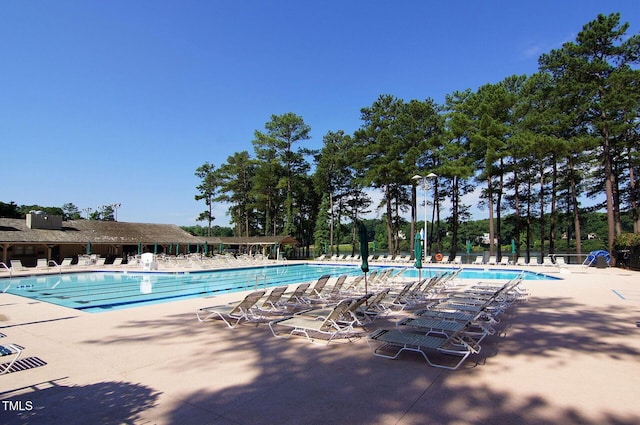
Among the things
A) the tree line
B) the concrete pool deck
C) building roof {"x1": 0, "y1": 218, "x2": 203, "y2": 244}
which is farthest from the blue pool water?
the tree line

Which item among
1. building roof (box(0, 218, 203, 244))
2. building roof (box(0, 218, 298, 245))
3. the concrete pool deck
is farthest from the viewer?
building roof (box(0, 218, 298, 245))

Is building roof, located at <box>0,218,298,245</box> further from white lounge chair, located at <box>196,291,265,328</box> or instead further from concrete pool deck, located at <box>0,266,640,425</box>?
white lounge chair, located at <box>196,291,265,328</box>

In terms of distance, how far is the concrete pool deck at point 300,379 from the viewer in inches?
130

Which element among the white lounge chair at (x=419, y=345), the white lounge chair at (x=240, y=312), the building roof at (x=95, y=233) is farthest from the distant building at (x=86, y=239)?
the white lounge chair at (x=419, y=345)

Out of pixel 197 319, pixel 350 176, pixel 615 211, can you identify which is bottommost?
pixel 197 319

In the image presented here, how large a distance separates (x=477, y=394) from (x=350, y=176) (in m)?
35.8

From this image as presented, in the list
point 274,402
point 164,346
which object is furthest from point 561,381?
point 164,346

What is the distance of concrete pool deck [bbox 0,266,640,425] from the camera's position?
130 inches

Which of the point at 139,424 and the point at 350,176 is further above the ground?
the point at 350,176

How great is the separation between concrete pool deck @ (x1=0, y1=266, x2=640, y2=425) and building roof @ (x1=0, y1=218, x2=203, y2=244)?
22425 millimetres

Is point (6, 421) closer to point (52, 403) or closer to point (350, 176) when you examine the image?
point (52, 403)

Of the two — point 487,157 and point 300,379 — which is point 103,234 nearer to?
point 487,157

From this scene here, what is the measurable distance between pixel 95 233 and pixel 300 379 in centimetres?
3048

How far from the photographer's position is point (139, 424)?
3.13m
